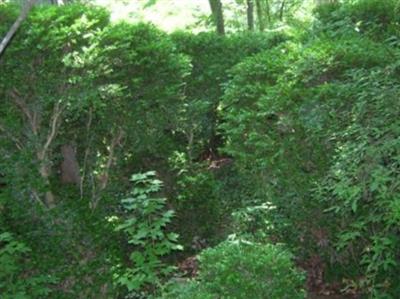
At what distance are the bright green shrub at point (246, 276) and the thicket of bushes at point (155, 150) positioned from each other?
12 millimetres

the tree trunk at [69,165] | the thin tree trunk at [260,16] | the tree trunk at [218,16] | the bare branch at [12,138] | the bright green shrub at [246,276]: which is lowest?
the bright green shrub at [246,276]

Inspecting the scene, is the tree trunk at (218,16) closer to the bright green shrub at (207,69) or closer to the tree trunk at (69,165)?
the bright green shrub at (207,69)

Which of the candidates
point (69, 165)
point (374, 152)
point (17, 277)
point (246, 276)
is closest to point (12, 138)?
point (69, 165)

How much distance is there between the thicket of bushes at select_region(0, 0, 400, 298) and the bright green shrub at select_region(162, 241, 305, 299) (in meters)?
0.01

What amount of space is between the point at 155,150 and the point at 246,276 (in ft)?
8.70

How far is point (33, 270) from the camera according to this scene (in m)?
4.72

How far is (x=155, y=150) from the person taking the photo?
6.43 meters

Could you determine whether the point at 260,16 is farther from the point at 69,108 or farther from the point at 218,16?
the point at 69,108

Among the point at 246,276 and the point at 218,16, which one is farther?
the point at 218,16

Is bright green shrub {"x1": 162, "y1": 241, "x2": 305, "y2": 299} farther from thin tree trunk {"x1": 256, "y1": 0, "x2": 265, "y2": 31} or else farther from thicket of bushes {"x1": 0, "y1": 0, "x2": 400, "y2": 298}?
thin tree trunk {"x1": 256, "y1": 0, "x2": 265, "y2": 31}

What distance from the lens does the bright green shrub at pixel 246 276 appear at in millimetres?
4066

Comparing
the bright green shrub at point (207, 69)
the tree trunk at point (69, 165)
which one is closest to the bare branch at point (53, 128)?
the tree trunk at point (69, 165)

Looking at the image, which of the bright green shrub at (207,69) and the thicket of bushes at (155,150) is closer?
the thicket of bushes at (155,150)

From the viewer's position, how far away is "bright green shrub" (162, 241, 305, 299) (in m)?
4.07
